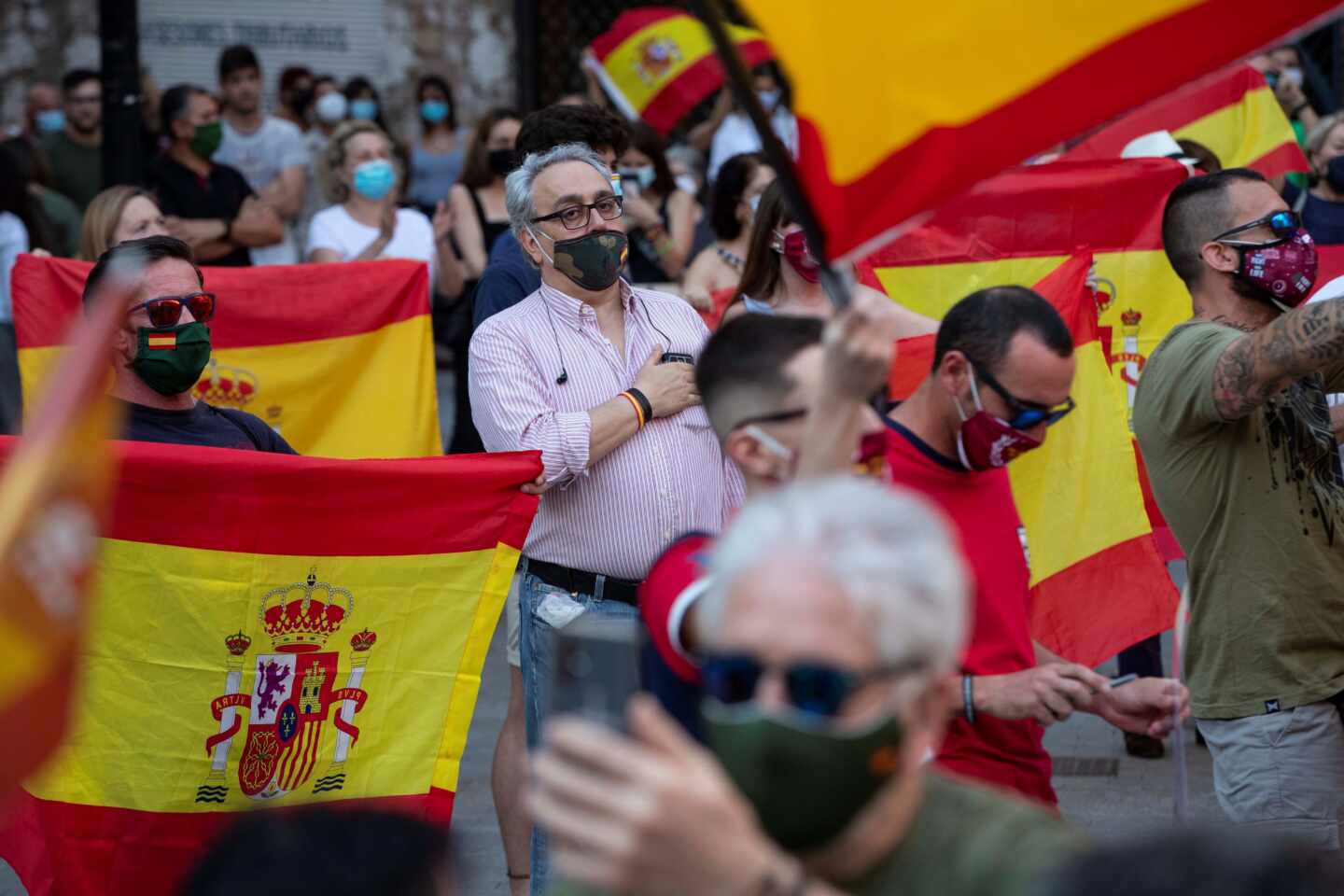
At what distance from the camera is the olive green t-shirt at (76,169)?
11.7m

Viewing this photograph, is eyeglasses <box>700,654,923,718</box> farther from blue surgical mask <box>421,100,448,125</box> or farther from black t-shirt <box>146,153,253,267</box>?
blue surgical mask <box>421,100,448,125</box>

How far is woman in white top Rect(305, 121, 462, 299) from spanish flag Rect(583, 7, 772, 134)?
3841 mm

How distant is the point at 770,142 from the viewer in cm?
294

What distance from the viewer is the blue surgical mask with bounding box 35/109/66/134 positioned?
12.2 m

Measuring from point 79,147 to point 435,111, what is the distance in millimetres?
2285

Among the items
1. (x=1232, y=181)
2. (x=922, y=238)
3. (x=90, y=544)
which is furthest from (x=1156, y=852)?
(x=922, y=238)

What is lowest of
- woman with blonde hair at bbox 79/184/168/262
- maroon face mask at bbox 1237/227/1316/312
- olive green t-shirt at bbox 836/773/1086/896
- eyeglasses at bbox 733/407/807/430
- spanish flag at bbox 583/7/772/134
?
olive green t-shirt at bbox 836/773/1086/896

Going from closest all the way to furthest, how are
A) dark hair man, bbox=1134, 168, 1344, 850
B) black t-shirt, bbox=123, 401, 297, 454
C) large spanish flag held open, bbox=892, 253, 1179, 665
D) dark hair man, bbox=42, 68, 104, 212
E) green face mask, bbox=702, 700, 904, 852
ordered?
green face mask, bbox=702, 700, 904, 852 → dark hair man, bbox=1134, 168, 1344, 850 → black t-shirt, bbox=123, 401, 297, 454 → large spanish flag held open, bbox=892, 253, 1179, 665 → dark hair man, bbox=42, 68, 104, 212

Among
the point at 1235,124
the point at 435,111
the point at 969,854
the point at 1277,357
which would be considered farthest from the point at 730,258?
the point at 969,854

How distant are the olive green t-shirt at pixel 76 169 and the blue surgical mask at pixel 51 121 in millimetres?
356

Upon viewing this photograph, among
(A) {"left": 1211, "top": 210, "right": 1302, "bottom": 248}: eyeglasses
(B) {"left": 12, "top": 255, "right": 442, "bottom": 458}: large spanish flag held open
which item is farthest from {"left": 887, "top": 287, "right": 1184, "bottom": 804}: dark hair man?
(B) {"left": 12, "top": 255, "right": 442, "bottom": 458}: large spanish flag held open

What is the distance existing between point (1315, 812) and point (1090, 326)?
2057 mm

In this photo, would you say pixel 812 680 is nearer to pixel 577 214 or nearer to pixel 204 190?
pixel 577 214

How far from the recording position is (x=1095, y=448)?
18.7ft
